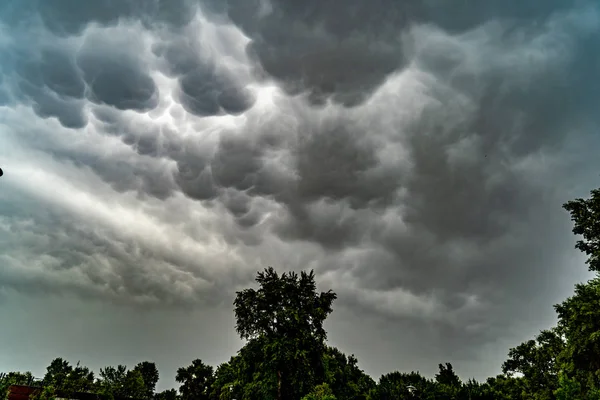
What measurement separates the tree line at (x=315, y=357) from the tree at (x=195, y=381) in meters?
17.4

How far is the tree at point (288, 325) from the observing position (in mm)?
44875

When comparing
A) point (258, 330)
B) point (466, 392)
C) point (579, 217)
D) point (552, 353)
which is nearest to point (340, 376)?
point (258, 330)

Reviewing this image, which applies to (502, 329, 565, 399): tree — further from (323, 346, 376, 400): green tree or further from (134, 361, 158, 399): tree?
(134, 361, 158, 399): tree

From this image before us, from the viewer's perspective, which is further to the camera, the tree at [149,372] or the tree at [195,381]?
the tree at [149,372]

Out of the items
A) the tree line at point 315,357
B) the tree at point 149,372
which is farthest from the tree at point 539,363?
the tree at point 149,372

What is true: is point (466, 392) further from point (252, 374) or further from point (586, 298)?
point (252, 374)

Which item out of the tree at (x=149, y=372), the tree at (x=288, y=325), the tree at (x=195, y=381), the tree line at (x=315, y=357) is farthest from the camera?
the tree at (x=149, y=372)

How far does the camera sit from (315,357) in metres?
46.9

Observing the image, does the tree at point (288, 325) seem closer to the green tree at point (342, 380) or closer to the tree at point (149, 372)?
the green tree at point (342, 380)

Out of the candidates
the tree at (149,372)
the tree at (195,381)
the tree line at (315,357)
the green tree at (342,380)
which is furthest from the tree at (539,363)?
the tree at (149,372)

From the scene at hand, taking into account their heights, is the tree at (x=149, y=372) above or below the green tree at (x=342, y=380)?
above

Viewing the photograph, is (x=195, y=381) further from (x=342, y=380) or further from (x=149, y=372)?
(x=342, y=380)

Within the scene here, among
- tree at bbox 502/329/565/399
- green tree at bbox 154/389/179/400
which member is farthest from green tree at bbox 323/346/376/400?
green tree at bbox 154/389/179/400

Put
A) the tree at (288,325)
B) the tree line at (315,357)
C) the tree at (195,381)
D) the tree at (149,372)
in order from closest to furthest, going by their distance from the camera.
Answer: the tree line at (315,357) < the tree at (288,325) < the tree at (195,381) < the tree at (149,372)
